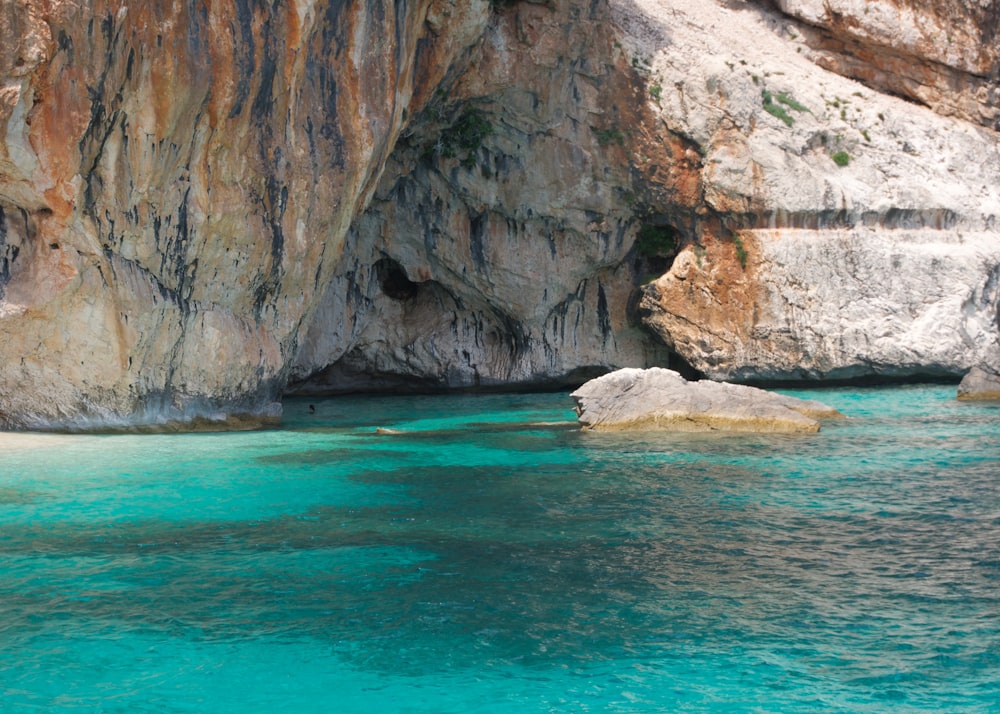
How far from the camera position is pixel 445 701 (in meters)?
5.75

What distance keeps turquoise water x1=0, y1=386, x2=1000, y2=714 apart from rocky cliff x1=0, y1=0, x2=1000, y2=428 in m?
4.53

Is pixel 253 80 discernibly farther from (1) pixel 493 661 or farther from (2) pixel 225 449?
(1) pixel 493 661

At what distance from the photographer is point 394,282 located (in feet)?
90.9

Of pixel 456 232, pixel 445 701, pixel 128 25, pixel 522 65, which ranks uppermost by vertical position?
pixel 522 65

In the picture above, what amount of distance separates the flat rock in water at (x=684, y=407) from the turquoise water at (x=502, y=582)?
107 inches

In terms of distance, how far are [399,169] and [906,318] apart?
12.5m

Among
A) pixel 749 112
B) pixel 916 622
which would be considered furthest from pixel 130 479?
pixel 749 112

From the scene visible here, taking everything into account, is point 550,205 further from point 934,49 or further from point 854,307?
point 934,49

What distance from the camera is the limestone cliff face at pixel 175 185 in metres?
14.7

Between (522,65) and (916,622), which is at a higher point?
(522,65)

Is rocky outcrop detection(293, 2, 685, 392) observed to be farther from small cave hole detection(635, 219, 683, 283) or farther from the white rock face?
the white rock face

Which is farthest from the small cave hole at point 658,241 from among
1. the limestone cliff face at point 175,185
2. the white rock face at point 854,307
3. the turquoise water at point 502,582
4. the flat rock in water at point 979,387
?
the turquoise water at point 502,582

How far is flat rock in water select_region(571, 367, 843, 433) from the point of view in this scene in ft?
55.6

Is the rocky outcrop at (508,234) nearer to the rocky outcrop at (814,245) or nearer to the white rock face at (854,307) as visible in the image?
the rocky outcrop at (814,245)
